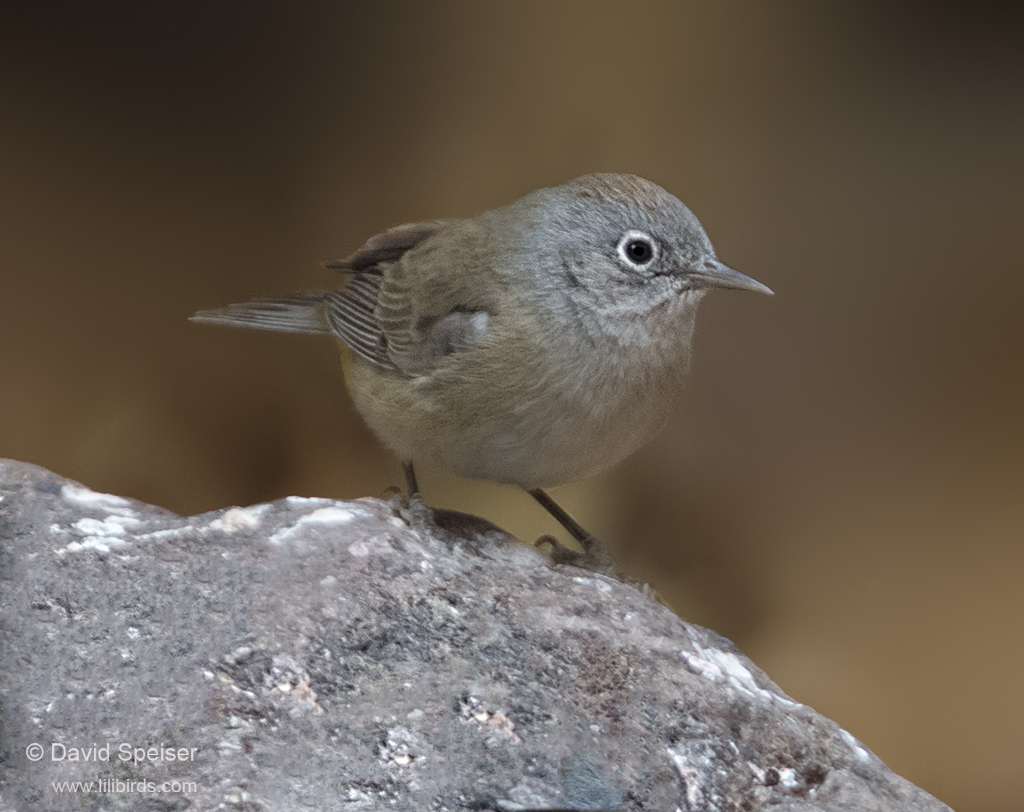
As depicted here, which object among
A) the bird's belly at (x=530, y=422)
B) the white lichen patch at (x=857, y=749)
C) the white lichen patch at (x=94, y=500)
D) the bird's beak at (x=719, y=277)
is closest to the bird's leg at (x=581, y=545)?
the bird's belly at (x=530, y=422)

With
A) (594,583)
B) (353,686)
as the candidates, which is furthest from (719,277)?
(353,686)

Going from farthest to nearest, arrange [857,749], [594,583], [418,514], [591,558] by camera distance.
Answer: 1. [591,558]
2. [418,514]
3. [594,583]
4. [857,749]

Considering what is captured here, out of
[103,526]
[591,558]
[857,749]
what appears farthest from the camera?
[591,558]

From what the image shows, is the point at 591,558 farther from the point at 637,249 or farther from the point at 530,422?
the point at 637,249

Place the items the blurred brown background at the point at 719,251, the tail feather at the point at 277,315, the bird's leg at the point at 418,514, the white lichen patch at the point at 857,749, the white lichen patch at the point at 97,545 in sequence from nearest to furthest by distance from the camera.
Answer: the white lichen patch at the point at 857,749 < the white lichen patch at the point at 97,545 < the bird's leg at the point at 418,514 < the blurred brown background at the point at 719,251 < the tail feather at the point at 277,315

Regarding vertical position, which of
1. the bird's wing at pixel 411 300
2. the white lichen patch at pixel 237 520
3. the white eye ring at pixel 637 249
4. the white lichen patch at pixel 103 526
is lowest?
the white lichen patch at pixel 103 526

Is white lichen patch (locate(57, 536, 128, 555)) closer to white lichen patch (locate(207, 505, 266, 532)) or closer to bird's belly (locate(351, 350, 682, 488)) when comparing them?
white lichen patch (locate(207, 505, 266, 532))

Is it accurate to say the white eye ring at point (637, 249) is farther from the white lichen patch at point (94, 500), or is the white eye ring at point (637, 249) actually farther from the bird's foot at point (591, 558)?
the white lichen patch at point (94, 500)

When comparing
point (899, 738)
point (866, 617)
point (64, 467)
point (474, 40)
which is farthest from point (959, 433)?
point (64, 467)
